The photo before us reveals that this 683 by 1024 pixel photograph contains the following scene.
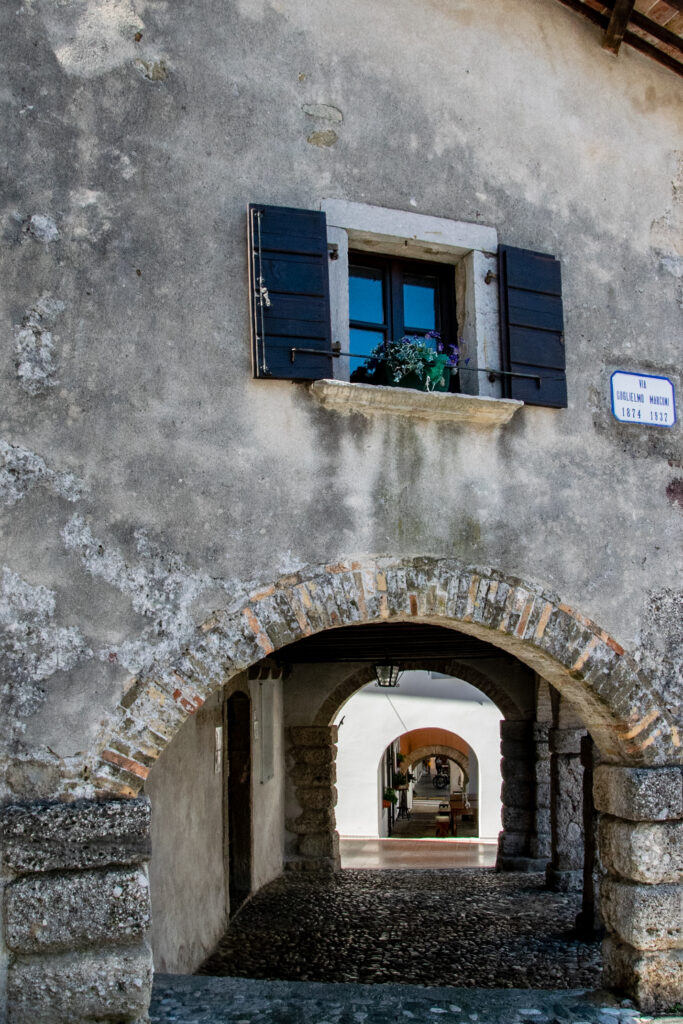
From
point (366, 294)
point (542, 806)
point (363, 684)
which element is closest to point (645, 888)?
point (366, 294)

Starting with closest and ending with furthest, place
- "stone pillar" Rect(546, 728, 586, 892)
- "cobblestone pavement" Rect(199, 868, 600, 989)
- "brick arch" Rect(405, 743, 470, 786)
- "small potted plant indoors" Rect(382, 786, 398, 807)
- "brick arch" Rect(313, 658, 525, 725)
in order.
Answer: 1. "cobblestone pavement" Rect(199, 868, 600, 989)
2. "stone pillar" Rect(546, 728, 586, 892)
3. "brick arch" Rect(313, 658, 525, 725)
4. "small potted plant indoors" Rect(382, 786, 398, 807)
5. "brick arch" Rect(405, 743, 470, 786)

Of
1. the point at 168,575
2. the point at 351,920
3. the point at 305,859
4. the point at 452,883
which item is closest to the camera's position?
the point at 168,575

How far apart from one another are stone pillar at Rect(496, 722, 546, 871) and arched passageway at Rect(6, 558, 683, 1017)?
619 centimetres

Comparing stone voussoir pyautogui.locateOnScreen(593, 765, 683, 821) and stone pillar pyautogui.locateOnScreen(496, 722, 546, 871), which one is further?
stone pillar pyautogui.locateOnScreen(496, 722, 546, 871)

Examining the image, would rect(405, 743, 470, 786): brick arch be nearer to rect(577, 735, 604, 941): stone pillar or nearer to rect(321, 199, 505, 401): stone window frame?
rect(577, 735, 604, 941): stone pillar

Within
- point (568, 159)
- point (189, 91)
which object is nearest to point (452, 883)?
point (568, 159)

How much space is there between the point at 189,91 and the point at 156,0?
48 cm

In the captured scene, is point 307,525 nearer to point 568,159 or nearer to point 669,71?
point 568,159

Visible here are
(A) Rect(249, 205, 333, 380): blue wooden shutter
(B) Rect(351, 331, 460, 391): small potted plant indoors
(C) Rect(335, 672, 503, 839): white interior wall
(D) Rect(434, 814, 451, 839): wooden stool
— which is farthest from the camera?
(D) Rect(434, 814, 451, 839): wooden stool

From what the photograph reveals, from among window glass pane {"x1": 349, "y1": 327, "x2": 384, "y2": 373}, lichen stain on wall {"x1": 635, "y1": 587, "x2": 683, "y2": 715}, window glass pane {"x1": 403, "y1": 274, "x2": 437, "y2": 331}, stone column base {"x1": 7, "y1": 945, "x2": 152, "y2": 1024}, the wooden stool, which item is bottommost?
Result: the wooden stool

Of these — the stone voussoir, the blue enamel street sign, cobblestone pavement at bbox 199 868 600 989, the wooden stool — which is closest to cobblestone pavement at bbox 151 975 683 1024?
the stone voussoir

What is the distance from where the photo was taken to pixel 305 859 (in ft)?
38.7

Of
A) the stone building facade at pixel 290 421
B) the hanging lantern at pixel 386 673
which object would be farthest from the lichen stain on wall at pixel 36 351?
the hanging lantern at pixel 386 673

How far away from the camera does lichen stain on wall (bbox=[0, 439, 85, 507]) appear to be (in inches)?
174
